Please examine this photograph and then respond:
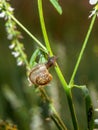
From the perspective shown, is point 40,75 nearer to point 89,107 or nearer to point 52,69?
point 89,107

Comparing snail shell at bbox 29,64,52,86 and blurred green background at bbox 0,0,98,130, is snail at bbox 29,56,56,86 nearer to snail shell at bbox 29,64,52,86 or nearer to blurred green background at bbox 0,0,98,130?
snail shell at bbox 29,64,52,86

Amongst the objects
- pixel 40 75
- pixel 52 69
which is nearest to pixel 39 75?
pixel 40 75

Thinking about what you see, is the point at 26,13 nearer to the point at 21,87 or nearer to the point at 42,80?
the point at 21,87

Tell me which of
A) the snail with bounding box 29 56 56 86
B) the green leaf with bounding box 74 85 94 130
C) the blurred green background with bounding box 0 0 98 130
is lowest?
the blurred green background with bounding box 0 0 98 130

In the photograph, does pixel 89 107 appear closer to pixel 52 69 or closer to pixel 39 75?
pixel 39 75

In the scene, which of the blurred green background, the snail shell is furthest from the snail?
the blurred green background

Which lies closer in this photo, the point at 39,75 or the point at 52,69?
the point at 39,75

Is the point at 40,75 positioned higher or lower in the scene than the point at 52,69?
higher

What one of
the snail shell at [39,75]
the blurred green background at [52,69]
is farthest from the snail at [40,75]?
the blurred green background at [52,69]
